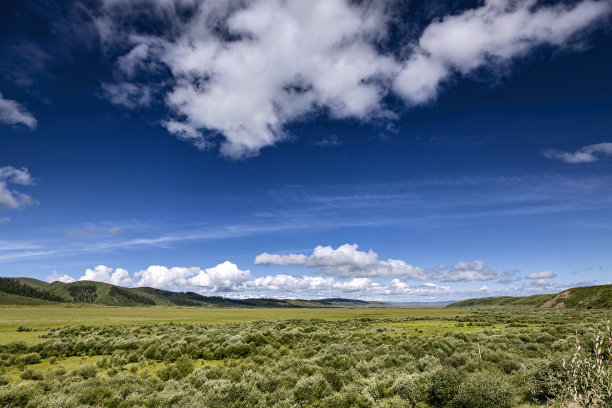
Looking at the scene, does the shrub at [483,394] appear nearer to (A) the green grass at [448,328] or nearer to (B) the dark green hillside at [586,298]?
(A) the green grass at [448,328]

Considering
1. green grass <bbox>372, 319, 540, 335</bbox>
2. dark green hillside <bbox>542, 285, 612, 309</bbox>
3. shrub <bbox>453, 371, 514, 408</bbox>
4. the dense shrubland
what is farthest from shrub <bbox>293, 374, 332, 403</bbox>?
dark green hillside <bbox>542, 285, 612, 309</bbox>

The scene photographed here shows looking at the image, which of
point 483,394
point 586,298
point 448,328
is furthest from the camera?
point 586,298

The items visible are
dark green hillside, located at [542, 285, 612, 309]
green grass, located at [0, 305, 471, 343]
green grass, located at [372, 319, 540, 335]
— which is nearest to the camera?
green grass, located at [372, 319, 540, 335]

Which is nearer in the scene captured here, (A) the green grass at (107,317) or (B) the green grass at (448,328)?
(B) the green grass at (448,328)

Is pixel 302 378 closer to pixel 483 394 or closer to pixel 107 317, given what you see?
pixel 483 394

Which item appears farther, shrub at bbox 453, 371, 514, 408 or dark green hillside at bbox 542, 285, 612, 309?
dark green hillside at bbox 542, 285, 612, 309

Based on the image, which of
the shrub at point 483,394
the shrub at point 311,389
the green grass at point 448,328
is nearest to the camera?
the shrub at point 483,394

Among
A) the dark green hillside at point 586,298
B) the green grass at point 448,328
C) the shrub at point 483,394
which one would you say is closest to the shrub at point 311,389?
the shrub at point 483,394

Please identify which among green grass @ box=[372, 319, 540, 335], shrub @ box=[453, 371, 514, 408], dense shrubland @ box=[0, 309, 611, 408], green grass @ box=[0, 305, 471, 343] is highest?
shrub @ box=[453, 371, 514, 408]

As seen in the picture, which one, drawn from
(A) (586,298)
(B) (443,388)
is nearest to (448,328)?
(B) (443,388)

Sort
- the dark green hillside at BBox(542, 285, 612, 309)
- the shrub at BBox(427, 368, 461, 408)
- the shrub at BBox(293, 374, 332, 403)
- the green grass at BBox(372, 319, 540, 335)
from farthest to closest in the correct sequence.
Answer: the dark green hillside at BBox(542, 285, 612, 309) < the green grass at BBox(372, 319, 540, 335) < the shrub at BBox(293, 374, 332, 403) < the shrub at BBox(427, 368, 461, 408)

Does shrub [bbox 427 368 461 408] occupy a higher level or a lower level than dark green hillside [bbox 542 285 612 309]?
higher

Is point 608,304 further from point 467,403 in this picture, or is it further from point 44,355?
point 44,355

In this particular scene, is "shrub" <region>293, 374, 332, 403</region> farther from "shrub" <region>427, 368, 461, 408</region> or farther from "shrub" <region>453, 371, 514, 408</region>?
"shrub" <region>453, 371, 514, 408</region>
